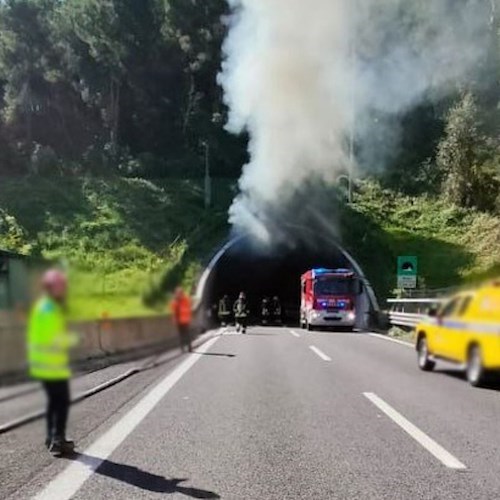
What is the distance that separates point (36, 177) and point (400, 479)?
1507cm

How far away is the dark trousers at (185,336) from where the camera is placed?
1.79 metres

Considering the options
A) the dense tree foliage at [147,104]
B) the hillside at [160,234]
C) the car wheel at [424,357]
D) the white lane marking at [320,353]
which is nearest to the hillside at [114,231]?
the hillside at [160,234]

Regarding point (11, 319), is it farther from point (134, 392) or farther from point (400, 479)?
point (134, 392)

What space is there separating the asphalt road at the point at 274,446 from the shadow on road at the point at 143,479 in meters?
0.03

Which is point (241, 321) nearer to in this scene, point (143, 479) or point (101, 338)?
point (101, 338)

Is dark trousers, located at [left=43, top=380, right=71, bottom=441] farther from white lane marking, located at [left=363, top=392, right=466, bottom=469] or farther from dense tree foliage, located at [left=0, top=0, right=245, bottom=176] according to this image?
white lane marking, located at [left=363, top=392, right=466, bottom=469]

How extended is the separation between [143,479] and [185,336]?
1527cm

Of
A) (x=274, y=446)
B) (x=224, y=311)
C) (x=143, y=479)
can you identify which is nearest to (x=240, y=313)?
(x=224, y=311)

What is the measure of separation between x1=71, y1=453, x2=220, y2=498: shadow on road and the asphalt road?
3cm

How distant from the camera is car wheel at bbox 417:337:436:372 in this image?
206cm

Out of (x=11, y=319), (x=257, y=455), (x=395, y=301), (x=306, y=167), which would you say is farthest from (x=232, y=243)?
(x=257, y=455)

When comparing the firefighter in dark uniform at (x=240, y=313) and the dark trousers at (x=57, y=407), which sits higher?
the firefighter in dark uniform at (x=240, y=313)

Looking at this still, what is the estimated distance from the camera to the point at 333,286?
3.16m

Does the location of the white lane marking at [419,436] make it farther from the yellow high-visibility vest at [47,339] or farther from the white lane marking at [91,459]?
the yellow high-visibility vest at [47,339]
